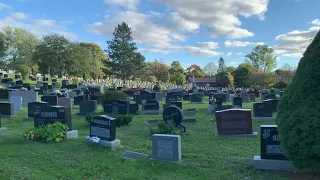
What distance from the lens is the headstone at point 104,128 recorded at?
27.2ft

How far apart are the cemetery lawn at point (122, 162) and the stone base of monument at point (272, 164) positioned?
0.55ft

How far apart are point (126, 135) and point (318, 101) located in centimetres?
694

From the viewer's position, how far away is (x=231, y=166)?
6.98m

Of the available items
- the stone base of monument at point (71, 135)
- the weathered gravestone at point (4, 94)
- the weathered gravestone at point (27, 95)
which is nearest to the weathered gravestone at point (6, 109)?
the weathered gravestone at point (27, 95)

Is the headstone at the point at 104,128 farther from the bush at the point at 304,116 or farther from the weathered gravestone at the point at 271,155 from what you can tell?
the bush at the point at 304,116

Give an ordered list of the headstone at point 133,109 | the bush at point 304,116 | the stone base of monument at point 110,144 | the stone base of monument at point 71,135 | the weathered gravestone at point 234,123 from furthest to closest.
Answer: the headstone at point 133,109 → the weathered gravestone at point 234,123 → the stone base of monument at point 71,135 → the stone base of monument at point 110,144 → the bush at point 304,116

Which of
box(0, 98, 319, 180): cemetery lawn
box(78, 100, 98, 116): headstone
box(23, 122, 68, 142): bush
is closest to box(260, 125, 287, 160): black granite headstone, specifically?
box(0, 98, 319, 180): cemetery lawn

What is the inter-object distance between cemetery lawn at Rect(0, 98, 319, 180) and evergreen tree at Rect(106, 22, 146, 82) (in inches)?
1911

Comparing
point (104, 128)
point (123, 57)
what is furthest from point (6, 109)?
point (123, 57)

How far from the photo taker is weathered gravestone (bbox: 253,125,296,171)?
6742 millimetres

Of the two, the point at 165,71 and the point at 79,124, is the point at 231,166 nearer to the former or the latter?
the point at 79,124

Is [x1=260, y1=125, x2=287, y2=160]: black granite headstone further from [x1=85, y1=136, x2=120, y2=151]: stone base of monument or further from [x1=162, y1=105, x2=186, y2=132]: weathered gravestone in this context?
[x1=162, y1=105, x2=186, y2=132]: weathered gravestone

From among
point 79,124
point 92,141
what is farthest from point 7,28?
point 92,141

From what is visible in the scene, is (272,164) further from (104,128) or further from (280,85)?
(280,85)
